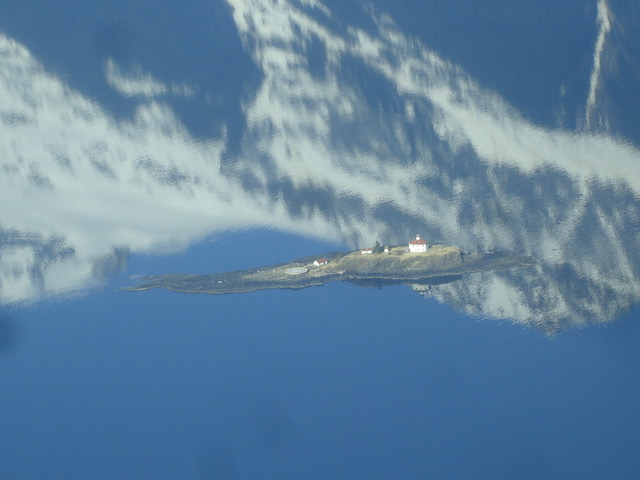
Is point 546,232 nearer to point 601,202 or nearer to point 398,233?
point 601,202

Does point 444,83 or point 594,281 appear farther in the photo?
point 444,83

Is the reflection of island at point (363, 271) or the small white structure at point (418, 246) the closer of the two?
the reflection of island at point (363, 271)

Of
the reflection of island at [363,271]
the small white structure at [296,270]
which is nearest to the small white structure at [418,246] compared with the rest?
the reflection of island at [363,271]

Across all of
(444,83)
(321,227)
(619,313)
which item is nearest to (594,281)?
(619,313)

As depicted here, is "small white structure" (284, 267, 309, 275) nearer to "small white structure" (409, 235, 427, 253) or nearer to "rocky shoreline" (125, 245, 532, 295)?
"rocky shoreline" (125, 245, 532, 295)

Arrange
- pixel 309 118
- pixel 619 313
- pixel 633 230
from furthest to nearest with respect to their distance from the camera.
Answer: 1. pixel 309 118
2. pixel 633 230
3. pixel 619 313

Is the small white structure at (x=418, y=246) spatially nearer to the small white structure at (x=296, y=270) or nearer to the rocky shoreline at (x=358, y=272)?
the rocky shoreline at (x=358, y=272)

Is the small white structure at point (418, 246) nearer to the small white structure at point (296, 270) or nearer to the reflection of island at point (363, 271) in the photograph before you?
the reflection of island at point (363, 271)

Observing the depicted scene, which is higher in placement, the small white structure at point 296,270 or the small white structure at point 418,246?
the small white structure at point 418,246
